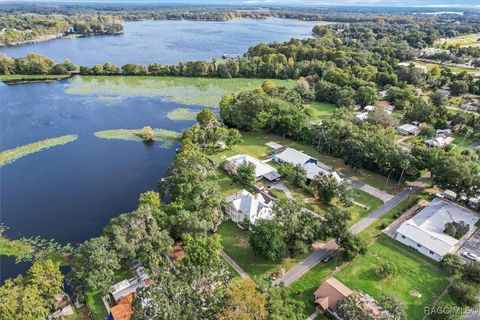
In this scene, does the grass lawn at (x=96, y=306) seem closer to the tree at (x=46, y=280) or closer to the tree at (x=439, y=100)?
the tree at (x=46, y=280)

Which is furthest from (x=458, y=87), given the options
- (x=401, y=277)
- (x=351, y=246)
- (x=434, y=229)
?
(x=351, y=246)

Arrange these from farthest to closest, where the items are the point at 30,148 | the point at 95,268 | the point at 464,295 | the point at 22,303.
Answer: the point at 30,148 < the point at 95,268 < the point at 464,295 < the point at 22,303

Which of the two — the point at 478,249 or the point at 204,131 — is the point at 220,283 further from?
the point at 204,131

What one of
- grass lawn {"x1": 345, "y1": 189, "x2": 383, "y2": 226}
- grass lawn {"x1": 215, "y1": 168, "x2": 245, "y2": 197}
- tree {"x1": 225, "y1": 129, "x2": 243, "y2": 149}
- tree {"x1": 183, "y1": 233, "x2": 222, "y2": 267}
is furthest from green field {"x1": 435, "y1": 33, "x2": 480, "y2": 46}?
tree {"x1": 183, "y1": 233, "x2": 222, "y2": 267}

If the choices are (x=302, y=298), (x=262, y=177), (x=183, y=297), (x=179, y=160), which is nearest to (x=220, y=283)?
(x=183, y=297)

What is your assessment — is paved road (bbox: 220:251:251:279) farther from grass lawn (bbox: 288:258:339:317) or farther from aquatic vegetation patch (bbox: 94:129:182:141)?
aquatic vegetation patch (bbox: 94:129:182:141)

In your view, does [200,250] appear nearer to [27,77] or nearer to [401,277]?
[401,277]
